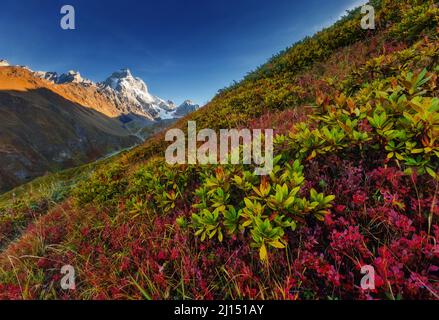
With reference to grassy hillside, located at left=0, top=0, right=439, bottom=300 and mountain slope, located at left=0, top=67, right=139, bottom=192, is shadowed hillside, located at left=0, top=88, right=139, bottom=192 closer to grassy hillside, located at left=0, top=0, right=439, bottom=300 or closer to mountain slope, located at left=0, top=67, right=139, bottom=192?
mountain slope, located at left=0, top=67, right=139, bottom=192

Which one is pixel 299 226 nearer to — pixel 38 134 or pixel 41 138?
pixel 41 138

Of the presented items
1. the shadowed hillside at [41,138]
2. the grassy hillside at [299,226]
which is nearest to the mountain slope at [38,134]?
the shadowed hillside at [41,138]

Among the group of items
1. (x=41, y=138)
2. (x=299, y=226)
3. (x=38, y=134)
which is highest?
(x=38, y=134)

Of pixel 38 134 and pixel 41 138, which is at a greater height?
pixel 38 134

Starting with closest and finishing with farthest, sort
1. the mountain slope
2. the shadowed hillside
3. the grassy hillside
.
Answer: the grassy hillside < the shadowed hillside < the mountain slope

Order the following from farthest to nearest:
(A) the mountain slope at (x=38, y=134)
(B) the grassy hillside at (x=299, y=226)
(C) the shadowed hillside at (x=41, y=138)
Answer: (A) the mountain slope at (x=38, y=134)
(C) the shadowed hillside at (x=41, y=138)
(B) the grassy hillside at (x=299, y=226)

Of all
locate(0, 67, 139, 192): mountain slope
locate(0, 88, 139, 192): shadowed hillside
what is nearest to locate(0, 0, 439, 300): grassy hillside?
locate(0, 88, 139, 192): shadowed hillside

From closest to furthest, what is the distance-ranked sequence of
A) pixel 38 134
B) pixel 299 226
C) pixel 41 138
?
pixel 299 226
pixel 41 138
pixel 38 134

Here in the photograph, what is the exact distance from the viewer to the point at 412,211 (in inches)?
84.1

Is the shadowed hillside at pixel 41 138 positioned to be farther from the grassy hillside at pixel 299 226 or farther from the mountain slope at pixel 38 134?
the grassy hillside at pixel 299 226

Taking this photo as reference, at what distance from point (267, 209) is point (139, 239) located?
194 centimetres

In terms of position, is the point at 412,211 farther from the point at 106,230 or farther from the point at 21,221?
the point at 21,221

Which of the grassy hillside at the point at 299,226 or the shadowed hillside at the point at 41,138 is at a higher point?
the shadowed hillside at the point at 41,138

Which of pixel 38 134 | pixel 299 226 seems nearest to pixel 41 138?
pixel 38 134
